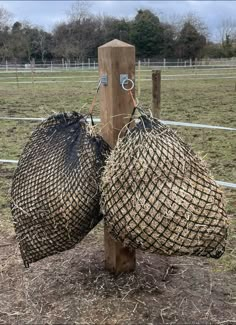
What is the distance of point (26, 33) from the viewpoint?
62.8 metres

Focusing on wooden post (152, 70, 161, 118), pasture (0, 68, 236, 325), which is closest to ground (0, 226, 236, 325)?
pasture (0, 68, 236, 325)

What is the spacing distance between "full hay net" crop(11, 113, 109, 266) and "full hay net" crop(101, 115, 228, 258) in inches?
6.5

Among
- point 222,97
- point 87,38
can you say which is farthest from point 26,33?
point 222,97

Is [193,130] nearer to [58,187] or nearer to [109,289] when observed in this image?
[109,289]

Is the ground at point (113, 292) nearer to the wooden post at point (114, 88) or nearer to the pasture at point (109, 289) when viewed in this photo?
the pasture at point (109, 289)

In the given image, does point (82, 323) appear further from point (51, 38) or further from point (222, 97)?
point (51, 38)

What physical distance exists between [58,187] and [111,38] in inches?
2384

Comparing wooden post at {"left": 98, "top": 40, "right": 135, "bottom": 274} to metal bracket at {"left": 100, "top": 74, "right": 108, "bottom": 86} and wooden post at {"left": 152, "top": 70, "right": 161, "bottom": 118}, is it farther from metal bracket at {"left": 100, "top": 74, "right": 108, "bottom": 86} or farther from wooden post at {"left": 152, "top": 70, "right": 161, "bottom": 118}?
wooden post at {"left": 152, "top": 70, "right": 161, "bottom": 118}

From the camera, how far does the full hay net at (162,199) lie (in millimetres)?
2363

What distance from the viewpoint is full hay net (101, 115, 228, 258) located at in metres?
2.36

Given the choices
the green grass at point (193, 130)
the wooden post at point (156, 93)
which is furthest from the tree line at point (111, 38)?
the wooden post at point (156, 93)

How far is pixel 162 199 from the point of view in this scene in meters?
2.36

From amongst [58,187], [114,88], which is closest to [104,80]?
[114,88]

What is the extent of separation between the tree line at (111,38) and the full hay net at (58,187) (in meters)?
53.6
